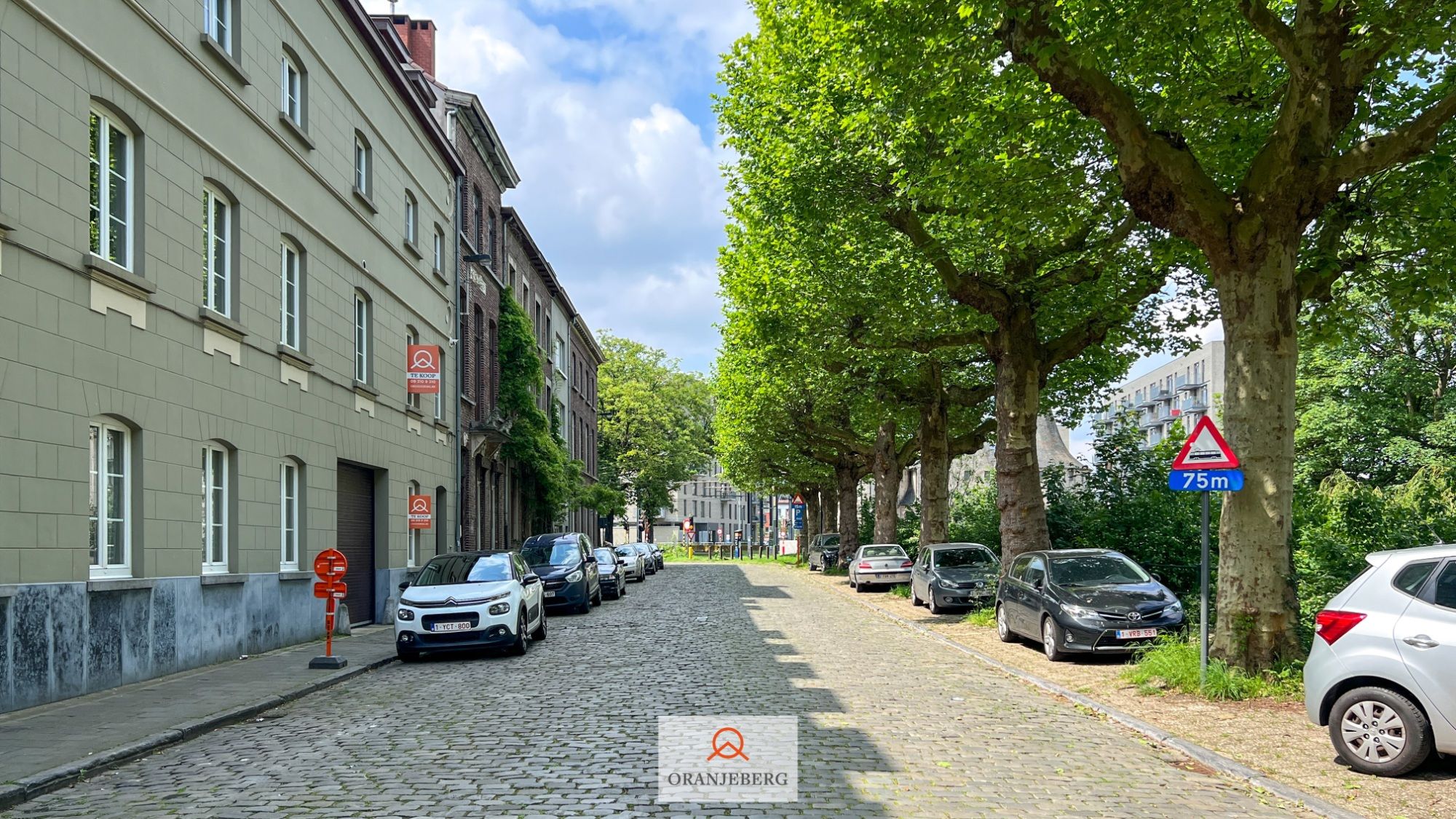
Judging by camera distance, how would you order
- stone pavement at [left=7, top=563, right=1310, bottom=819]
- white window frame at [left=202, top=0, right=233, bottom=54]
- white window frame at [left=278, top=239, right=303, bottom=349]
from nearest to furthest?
1. stone pavement at [left=7, top=563, right=1310, bottom=819]
2. white window frame at [left=202, top=0, right=233, bottom=54]
3. white window frame at [left=278, top=239, right=303, bottom=349]

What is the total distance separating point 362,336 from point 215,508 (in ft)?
24.6

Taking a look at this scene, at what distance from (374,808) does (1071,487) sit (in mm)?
19848

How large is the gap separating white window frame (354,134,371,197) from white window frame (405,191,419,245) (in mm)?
2939

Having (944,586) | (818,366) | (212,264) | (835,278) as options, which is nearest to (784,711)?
(212,264)

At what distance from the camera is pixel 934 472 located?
93.1 feet

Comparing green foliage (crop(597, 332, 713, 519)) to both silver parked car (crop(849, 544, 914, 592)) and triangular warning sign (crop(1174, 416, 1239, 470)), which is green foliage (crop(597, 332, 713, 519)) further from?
triangular warning sign (crop(1174, 416, 1239, 470))

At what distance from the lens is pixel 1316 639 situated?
26.7 ft

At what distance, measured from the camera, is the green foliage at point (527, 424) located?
115 ft

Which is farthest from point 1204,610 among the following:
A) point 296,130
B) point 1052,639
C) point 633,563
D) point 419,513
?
point 633,563

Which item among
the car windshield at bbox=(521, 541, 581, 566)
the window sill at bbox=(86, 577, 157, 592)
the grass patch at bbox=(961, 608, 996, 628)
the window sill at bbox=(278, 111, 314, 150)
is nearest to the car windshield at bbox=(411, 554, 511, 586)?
the window sill at bbox=(86, 577, 157, 592)

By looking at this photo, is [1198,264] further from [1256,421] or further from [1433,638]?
[1433,638]

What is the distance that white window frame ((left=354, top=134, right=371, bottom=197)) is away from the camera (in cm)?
2220

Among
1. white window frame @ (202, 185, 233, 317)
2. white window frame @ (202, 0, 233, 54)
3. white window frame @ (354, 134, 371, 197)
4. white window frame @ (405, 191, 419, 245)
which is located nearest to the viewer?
white window frame @ (202, 185, 233, 317)

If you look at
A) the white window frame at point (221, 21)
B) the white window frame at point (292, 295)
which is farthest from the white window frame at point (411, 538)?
the white window frame at point (221, 21)
